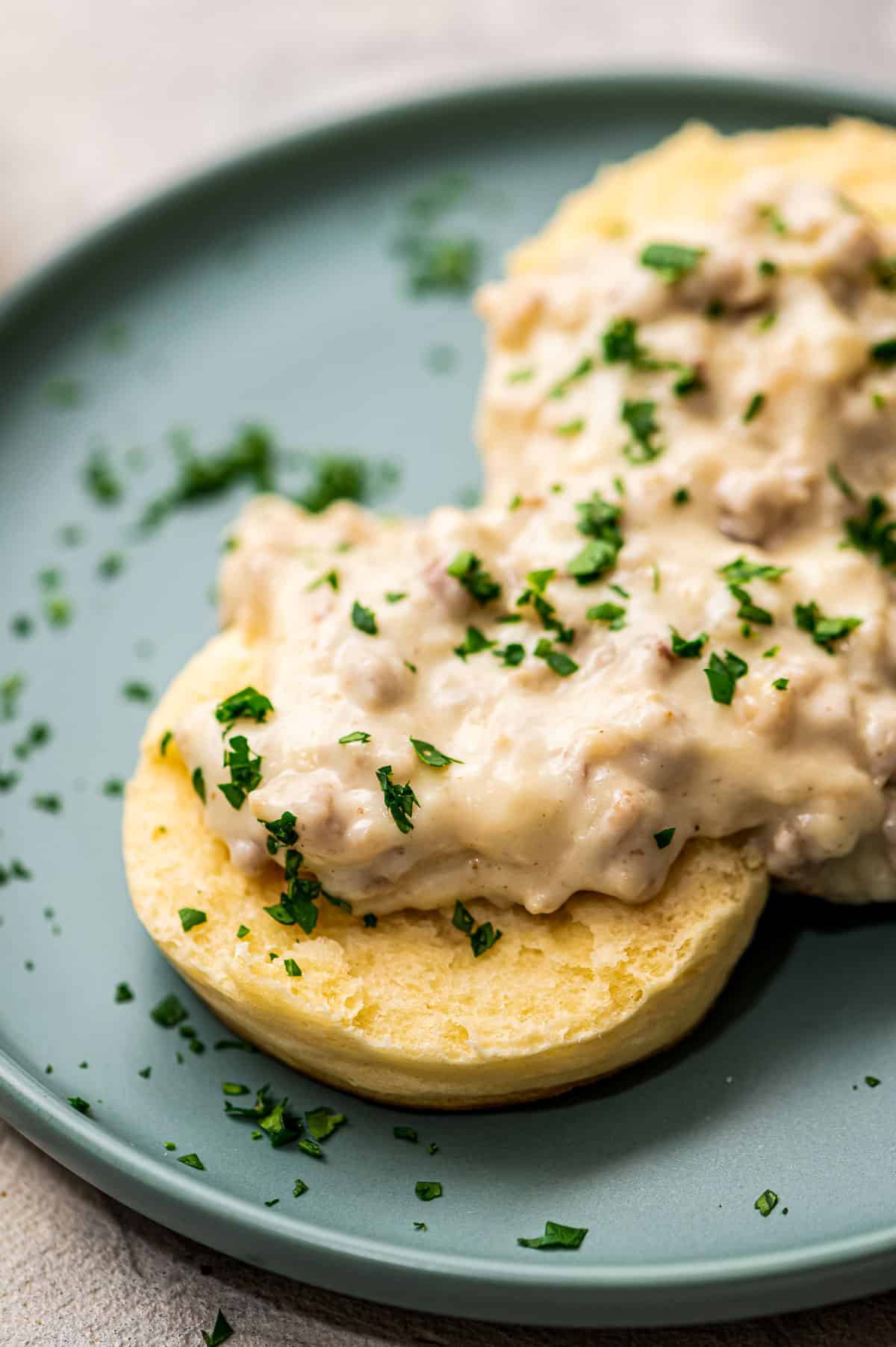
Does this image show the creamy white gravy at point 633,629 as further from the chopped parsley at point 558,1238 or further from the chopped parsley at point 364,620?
the chopped parsley at point 558,1238

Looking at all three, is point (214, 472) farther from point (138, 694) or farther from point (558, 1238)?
point (558, 1238)

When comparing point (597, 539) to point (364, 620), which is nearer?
point (364, 620)

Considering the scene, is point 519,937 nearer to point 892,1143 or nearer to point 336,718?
point 336,718

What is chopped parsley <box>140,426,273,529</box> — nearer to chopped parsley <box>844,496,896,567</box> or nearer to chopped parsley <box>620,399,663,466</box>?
chopped parsley <box>620,399,663,466</box>

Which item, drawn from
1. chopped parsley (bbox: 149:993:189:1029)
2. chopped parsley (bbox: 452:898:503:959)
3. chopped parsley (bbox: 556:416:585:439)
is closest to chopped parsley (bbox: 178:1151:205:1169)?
chopped parsley (bbox: 149:993:189:1029)

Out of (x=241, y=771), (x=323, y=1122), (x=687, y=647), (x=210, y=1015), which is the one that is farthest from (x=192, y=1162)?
(x=687, y=647)

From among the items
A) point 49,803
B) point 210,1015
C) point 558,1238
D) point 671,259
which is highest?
point 671,259
